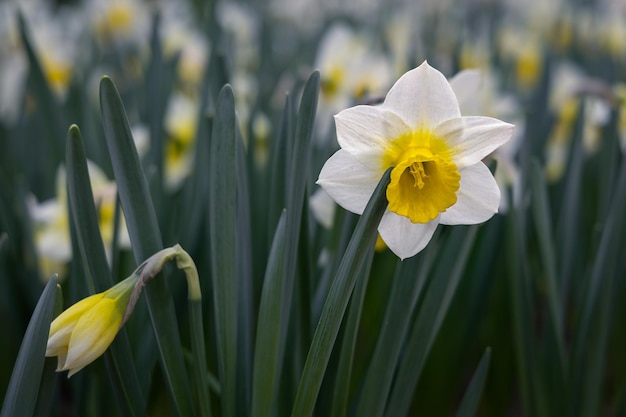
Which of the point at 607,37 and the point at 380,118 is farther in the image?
the point at 607,37

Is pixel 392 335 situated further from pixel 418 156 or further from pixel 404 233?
pixel 418 156

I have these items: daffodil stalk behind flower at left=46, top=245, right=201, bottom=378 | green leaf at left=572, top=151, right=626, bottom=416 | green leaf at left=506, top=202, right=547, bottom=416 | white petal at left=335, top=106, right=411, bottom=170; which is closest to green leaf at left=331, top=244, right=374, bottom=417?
white petal at left=335, top=106, right=411, bottom=170

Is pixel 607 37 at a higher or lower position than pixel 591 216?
higher

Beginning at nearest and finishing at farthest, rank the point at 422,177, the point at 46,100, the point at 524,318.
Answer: the point at 422,177, the point at 524,318, the point at 46,100

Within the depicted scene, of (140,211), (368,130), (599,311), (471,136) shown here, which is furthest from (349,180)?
(599,311)

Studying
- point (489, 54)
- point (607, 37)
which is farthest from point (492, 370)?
point (607, 37)

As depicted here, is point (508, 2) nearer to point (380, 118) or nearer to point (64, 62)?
point (64, 62)
